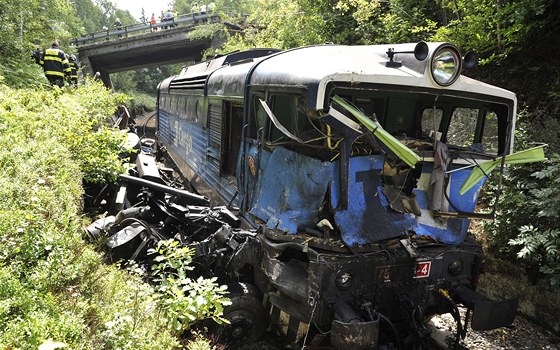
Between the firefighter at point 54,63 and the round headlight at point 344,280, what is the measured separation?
35.5 ft

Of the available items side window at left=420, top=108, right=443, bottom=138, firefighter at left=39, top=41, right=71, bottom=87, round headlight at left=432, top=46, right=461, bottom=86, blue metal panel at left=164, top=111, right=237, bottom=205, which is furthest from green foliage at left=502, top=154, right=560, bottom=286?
firefighter at left=39, top=41, right=71, bottom=87


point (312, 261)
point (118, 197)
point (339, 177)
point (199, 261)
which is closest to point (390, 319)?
point (312, 261)

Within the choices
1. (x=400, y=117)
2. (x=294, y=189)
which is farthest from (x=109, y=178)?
(x=400, y=117)

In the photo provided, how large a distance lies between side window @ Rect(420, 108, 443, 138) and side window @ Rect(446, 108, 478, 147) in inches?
6.5

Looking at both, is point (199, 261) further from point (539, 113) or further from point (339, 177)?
point (539, 113)

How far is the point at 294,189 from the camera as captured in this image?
3686 mm

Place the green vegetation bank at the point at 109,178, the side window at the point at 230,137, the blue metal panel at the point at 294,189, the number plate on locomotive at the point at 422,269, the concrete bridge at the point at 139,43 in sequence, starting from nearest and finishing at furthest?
the green vegetation bank at the point at 109,178 < the blue metal panel at the point at 294,189 < the number plate on locomotive at the point at 422,269 < the side window at the point at 230,137 < the concrete bridge at the point at 139,43

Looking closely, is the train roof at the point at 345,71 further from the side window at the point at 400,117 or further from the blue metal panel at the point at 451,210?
the blue metal panel at the point at 451,210

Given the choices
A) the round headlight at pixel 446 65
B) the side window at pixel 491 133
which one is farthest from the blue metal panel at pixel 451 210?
the round headlight at pixel 446 65

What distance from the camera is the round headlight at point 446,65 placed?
3.55 m

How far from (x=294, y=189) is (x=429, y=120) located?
7.00ft

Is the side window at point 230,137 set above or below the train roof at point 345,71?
below

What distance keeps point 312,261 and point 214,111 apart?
3.29 meters

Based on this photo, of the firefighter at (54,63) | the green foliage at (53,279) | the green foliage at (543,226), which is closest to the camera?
the green foliage at (53,279)
